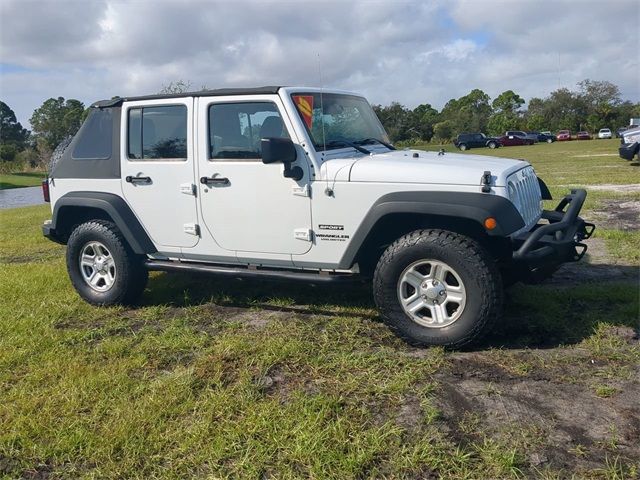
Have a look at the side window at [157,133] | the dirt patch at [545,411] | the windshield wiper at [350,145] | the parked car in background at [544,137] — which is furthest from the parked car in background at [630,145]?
the parked car in background at [544,137]

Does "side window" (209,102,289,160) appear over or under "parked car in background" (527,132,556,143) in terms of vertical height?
under

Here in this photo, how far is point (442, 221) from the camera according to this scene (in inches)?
163

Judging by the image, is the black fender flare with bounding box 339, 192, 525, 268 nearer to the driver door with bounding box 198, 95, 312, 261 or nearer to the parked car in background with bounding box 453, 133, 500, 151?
the driver door with bounding box 198, 95, 312, 261

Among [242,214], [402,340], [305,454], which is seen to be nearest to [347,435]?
[305,454]

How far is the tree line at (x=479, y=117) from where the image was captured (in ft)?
167

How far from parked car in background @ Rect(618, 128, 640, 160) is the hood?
15.0 meters

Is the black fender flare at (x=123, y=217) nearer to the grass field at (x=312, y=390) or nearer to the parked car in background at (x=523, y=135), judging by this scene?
the grass field at (x=312, y=390)

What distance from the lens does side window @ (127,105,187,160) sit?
16.1 ft

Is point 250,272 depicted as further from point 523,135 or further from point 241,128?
point 523,135

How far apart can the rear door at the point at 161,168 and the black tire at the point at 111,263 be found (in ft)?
0.97

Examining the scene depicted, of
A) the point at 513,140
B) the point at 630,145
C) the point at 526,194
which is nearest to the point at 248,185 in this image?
the point at 526,194

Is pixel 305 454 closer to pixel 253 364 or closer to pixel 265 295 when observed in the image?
pixel 253 364

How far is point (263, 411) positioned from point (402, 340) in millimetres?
1367

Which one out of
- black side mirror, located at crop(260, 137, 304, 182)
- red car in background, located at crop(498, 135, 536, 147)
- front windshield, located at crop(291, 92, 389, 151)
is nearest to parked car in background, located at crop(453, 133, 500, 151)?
red car in background, located at crop(498, 135, 536, 147)
